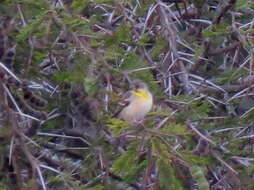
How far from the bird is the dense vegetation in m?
0.05

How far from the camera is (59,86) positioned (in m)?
4.70

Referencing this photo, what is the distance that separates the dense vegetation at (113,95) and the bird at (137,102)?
0.05m

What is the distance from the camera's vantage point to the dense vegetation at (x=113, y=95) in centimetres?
361

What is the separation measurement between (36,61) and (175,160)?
1510mm

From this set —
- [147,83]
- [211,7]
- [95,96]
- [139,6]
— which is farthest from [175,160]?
[211,7]

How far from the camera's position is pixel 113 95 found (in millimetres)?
3572

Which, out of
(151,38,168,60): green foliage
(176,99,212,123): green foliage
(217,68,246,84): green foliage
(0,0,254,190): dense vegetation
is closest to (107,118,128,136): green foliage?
(0,0,254,190): dense vegetation

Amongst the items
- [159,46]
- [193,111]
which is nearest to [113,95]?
[193,111]

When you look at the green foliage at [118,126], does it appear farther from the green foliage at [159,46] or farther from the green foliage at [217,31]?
the green foliage at [159,46]

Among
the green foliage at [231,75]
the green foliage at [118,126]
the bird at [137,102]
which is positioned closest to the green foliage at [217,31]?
the green foliage at [231,75]

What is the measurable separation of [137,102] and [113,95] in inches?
21.4

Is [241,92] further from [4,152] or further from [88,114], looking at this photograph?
[4,152]

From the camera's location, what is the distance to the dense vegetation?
361 cm

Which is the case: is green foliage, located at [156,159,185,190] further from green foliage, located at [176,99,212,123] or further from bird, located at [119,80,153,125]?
green foliage, located at [176,99,212,123]
